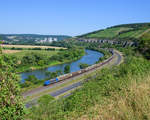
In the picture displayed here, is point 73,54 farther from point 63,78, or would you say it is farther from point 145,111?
point 145,111

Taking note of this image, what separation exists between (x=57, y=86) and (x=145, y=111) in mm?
35648

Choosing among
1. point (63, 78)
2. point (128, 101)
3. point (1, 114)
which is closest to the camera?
point (128, 101)

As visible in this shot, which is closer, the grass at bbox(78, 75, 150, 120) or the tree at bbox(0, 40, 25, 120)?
the grass at bbox(78, 75, 150, 120)

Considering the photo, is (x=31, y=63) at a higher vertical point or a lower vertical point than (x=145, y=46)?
lower

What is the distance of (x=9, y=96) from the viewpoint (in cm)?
552

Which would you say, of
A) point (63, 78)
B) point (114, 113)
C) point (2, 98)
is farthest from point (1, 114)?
point (63, 78)

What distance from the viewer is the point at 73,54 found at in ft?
312

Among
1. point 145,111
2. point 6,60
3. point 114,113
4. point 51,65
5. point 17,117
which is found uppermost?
point 6,60

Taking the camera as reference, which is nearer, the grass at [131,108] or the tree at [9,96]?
the grass at [131,108]

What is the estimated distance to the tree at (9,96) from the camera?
525cm

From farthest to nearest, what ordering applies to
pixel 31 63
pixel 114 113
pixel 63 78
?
pixel 31 63 → pixel 63 78 → pixel 114 113

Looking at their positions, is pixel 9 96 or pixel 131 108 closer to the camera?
pixel 131 108

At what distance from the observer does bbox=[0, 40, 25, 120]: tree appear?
17.2ft

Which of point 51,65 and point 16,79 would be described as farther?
point 51,65
